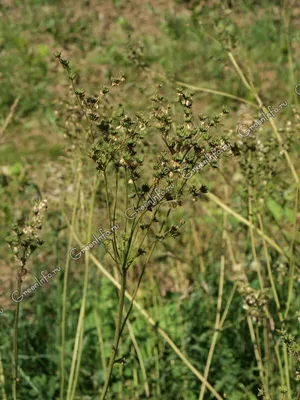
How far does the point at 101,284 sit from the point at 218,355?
81cm

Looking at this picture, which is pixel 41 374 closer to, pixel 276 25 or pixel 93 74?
pixel 93 74

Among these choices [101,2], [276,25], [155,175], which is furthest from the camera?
[101,2]

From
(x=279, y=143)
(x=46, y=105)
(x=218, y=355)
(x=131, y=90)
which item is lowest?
(x=218, y=355)

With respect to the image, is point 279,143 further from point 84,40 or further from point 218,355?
point 84,40

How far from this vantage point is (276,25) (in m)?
5.97

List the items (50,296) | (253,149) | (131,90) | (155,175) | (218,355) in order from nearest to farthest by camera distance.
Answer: (155,175), (253,149), (218,355), (50,296), (131,90)

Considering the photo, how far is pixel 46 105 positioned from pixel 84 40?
1.08m

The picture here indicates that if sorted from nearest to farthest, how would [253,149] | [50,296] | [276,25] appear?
[253,149], [50,296], [276,25]

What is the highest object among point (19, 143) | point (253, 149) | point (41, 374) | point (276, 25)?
point (276, 25)

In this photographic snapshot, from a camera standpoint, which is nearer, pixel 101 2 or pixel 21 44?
pixel 21 44

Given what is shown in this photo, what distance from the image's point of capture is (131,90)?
217 inches

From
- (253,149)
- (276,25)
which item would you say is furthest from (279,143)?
(276,25)

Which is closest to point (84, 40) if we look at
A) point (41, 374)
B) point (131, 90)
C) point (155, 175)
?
point (131, 90)

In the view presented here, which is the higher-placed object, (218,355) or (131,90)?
(131,90)
